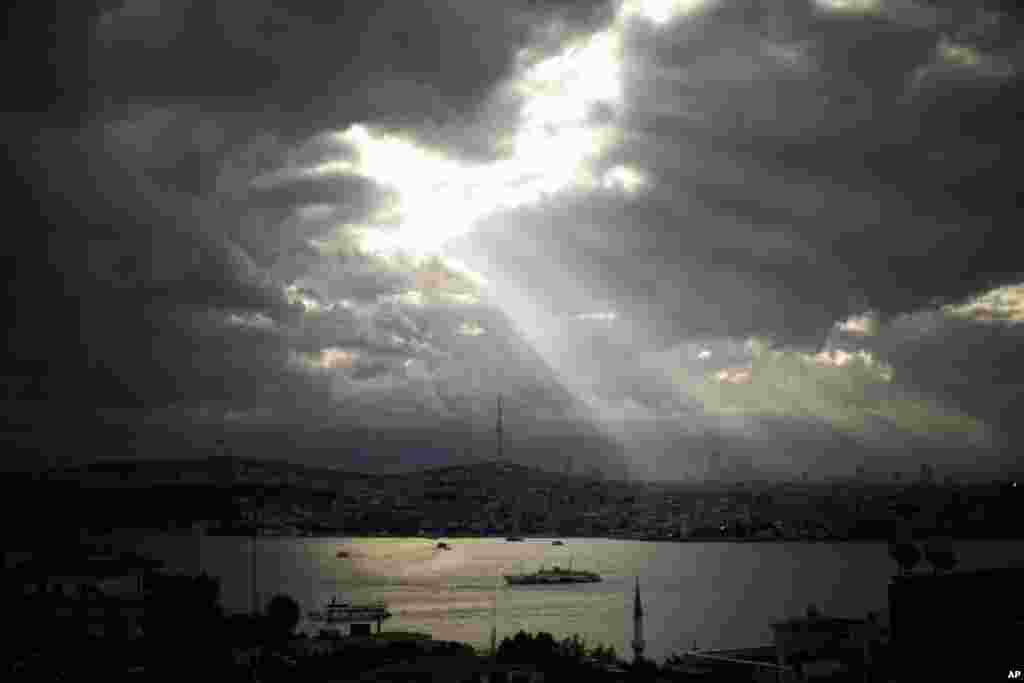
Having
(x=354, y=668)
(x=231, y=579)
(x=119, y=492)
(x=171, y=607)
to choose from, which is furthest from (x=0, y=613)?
(x=119, y=492)

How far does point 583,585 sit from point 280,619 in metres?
23.1

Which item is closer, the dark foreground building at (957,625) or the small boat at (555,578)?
the dark foreground building at (957,625)

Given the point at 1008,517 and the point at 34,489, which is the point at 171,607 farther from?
the point at 1008,517

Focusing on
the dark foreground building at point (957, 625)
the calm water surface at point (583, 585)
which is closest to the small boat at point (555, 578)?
the calm water surface at point (583, 585)

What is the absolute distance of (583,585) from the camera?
4284 cm

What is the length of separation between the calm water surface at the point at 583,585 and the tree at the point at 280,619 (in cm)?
382

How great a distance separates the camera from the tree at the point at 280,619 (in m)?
20.1

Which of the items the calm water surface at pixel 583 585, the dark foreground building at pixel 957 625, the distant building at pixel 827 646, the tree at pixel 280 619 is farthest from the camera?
the calm water surface at pixel 583 585

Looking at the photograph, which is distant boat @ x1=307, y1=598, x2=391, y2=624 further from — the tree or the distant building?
the distant building

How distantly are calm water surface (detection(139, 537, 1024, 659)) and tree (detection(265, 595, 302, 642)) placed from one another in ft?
12.5

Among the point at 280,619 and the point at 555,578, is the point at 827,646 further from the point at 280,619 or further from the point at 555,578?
the point at 555,578

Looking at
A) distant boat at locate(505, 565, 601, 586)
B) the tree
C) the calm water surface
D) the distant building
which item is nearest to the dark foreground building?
the distant building

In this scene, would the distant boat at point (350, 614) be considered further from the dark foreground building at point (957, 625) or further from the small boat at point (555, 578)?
the dark foreground building at point (957, 625)

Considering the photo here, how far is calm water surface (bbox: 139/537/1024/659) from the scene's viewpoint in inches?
1136
